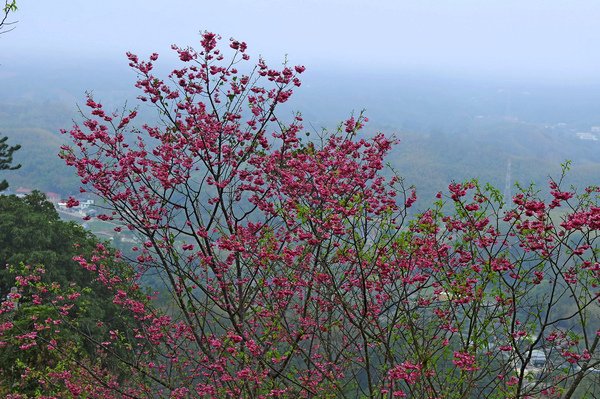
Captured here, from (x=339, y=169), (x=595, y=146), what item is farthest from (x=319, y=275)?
(x=595, y=146)

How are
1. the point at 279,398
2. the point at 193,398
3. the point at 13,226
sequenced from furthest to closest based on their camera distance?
1. the point at 13,226
2. the point at 193,398
3. the point at 279,398

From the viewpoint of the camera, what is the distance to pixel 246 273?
6184 millimetres

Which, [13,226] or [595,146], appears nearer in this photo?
[13,226]

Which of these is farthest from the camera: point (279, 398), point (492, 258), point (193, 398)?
point (193, 398)

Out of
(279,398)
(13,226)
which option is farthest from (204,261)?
(13,226)

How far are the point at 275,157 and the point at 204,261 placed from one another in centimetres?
141

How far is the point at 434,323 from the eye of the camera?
18.5 feet

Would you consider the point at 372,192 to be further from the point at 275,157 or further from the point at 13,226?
the point at 13,226

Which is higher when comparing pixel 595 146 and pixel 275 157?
pixel 275 157

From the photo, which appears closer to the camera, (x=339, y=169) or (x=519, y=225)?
(x=519, y=225)

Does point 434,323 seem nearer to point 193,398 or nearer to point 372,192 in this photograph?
point 372,192

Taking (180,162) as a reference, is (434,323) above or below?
below

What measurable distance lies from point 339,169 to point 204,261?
4.99 ft

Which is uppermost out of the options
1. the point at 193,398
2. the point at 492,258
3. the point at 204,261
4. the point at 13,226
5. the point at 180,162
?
the point at 180,162
